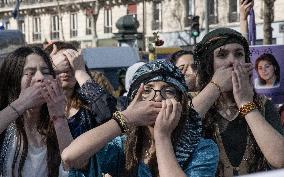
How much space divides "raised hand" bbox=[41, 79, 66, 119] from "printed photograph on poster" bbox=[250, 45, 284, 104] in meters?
3.61

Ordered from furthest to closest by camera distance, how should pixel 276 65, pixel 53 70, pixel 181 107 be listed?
pixel 276 65, pixel 53 70, pixel 181 107

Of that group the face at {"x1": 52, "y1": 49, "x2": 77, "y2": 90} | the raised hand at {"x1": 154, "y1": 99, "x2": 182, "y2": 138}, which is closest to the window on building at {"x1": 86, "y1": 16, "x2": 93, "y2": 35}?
the face at {"x1": 52, "y1": 49, "x2": 77, "y2": 90}

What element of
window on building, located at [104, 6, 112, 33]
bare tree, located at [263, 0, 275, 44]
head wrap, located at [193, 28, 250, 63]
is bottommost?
head wrap, located at [193, 28, 250, 63]

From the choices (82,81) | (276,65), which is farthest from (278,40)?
(82,81)

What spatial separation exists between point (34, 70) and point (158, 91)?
2.74 feet

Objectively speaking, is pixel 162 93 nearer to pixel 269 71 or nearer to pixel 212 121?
pixel 212 121

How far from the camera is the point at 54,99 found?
11.7 feet

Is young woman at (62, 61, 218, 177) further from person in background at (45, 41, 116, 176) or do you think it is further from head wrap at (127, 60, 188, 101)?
person in background at (45, 41, 116, 176)

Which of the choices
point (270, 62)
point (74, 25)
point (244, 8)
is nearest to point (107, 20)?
point (74, 25)

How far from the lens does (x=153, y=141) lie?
3281mm

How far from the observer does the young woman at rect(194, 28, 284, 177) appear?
11.5 ft

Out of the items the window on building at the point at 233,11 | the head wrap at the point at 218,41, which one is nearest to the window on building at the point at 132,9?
the window on building at the point at 233,11

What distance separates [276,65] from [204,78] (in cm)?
334

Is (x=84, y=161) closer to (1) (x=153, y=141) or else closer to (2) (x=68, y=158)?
(2) (x=68, y=158)
